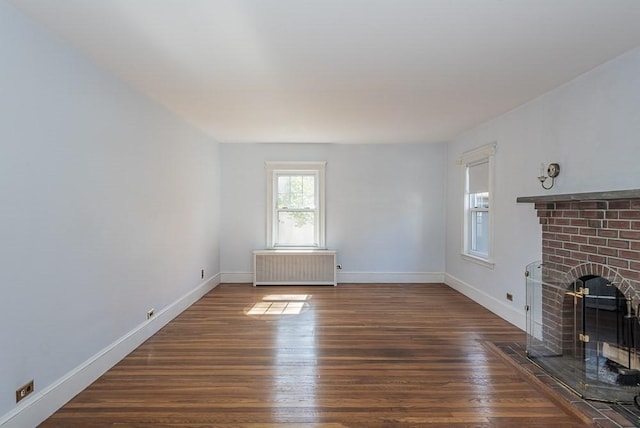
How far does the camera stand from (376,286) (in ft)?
19.2

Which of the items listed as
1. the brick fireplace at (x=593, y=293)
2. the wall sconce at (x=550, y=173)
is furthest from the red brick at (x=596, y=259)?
the wall sconce at (x=550, y=173)

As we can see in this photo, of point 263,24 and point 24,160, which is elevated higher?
point 263,24

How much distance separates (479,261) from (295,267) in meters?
2.87

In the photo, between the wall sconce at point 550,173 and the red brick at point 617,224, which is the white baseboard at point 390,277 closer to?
the wall sconce at point 550,173

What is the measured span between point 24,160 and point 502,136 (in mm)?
4535

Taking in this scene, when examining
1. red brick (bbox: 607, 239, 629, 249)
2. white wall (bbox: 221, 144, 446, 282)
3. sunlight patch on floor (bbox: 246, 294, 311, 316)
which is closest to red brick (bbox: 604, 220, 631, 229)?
red brick (bbox: 607, 239, 629, 249)

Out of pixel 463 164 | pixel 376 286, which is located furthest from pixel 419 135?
pixel 376 286

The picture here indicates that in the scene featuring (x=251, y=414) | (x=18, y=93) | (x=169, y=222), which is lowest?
(x=251, y=414)

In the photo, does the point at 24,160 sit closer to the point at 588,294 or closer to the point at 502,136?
the point at 588,294

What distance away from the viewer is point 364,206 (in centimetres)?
607

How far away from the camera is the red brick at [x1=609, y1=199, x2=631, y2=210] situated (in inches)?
97.7

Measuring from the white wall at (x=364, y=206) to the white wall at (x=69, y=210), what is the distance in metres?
2.19

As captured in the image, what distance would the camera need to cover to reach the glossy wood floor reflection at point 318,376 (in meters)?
2.21

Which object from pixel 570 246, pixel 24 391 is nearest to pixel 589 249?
pixel 570 246
